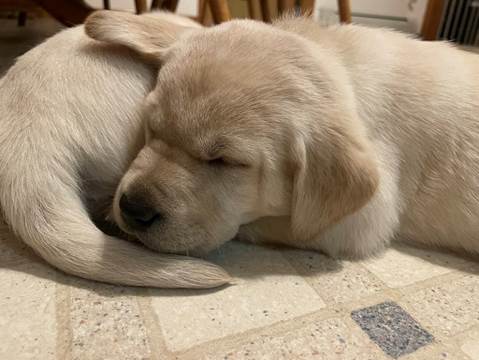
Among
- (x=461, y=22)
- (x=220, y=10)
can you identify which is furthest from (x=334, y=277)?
(x=461, y=22)

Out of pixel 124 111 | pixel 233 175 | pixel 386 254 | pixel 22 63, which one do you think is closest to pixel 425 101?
pixel 386 254

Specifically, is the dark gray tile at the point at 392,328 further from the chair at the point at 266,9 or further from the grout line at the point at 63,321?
the chair at the point at 266,9

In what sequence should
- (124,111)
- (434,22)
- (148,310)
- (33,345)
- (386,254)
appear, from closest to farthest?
(33,345), (148,310), (124,111), (386,254), (434,22)

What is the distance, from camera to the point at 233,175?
1.12 metres

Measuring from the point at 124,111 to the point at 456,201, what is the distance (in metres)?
1.00

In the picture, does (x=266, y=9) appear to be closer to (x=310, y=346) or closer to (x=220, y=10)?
(x=220, y=10)

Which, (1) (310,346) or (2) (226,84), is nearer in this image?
(1) (310,346)

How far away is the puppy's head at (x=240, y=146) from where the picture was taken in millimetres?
1075

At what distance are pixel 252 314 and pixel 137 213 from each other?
362 millimetres

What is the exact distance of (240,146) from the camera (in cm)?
107

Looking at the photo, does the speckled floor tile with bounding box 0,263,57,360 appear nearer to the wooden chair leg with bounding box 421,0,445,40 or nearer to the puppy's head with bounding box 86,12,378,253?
the puppy's head with bounding box 86,12,378,253

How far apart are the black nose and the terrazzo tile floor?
159 mm

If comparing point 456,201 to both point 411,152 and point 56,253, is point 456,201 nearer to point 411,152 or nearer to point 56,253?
point 411,152

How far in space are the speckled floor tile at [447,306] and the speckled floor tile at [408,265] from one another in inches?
2.3
